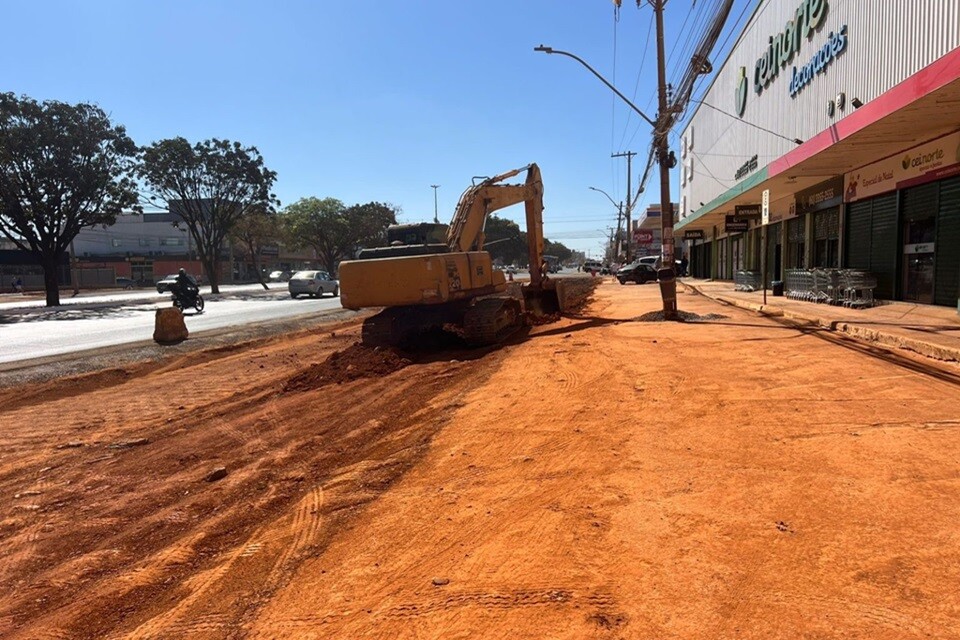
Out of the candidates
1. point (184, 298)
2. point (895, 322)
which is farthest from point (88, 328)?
point (895, 322)

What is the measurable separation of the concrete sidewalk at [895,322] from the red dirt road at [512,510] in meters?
0.84

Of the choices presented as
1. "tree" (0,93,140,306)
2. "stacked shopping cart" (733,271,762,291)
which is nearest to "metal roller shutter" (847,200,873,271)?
"stacked shopping cart" (733,271,762,291)

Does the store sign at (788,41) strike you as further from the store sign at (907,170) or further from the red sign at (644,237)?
the red sign at (644,237)

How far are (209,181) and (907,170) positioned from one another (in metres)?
42.6

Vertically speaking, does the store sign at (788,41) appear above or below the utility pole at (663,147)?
above

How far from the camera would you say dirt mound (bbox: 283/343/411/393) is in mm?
9234

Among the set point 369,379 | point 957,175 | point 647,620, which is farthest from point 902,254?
point 647,620

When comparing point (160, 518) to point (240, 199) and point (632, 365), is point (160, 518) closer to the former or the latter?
point (632, 365)

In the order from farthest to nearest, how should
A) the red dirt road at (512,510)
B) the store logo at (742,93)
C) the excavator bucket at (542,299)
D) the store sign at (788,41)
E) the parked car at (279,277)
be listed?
Result: the parked car at (279,277)
the store logo at (742,93)
the store sign at (788,41)
the excavator bucket at (542,299)
the red dirt road at (512,510)

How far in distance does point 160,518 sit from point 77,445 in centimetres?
281

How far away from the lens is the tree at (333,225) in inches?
2446

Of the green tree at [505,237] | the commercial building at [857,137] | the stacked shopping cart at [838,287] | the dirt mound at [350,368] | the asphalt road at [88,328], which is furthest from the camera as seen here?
the green tree at [505,237]

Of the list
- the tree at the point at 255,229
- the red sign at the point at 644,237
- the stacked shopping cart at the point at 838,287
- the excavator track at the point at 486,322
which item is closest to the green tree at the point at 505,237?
the red sign at the point at 644,237

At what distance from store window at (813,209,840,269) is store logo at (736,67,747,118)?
8070 millimetres
